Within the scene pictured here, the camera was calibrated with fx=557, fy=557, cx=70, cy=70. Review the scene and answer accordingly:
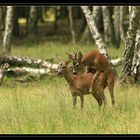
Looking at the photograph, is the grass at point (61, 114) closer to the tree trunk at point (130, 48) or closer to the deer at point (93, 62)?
the deer at point (93, 62)

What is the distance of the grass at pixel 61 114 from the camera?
30.0 ft

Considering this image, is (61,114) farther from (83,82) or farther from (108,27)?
Result: (108,27)

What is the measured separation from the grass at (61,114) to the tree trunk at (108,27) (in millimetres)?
11201

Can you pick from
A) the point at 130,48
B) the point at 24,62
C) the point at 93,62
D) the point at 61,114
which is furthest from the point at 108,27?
the point at 61,114

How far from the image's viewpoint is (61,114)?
973 centimetres

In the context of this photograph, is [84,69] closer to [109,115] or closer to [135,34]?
[109,115]

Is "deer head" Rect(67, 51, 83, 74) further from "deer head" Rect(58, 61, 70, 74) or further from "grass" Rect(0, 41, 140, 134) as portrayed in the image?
"grass" Rect(0, 41, 140, 134)

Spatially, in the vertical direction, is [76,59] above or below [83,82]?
above

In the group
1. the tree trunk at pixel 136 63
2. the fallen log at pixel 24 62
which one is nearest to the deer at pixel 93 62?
the tree trunk at pixel 136 63

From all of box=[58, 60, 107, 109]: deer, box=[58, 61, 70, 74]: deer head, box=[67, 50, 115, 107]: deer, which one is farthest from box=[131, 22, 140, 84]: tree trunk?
box=[58, 61, 70, 74]: deer head

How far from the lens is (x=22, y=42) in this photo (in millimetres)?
27656

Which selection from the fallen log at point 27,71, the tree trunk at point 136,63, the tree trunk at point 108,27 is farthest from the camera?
the tree trunk at point 108,27

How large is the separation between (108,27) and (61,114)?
14.5m

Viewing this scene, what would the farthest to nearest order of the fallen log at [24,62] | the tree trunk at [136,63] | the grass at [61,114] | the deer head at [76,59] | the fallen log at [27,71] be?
the fallen log at [24,62] → the fallen log at [27,71] → the tree trunk at [136,63] → the deer head at [76,59] → the grass at [61,114]
